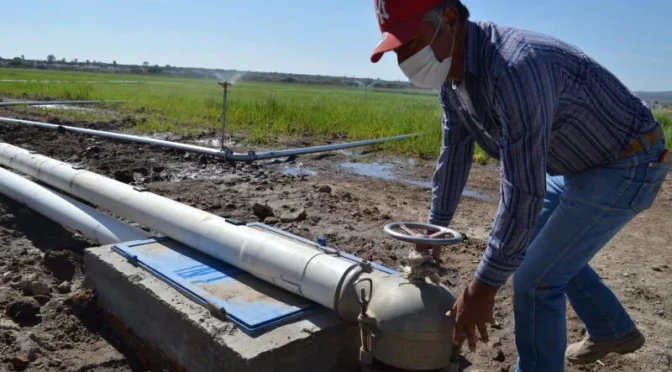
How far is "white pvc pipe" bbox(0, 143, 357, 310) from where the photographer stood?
2346 millimetres

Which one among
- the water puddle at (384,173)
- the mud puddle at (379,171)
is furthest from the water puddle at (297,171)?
the water puddle at (384,173)

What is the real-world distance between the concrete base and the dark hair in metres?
1.25

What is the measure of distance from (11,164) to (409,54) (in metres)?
4.47

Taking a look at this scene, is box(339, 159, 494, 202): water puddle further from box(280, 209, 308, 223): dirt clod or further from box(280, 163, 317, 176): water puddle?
box(280, 209, 308, 223): dirt clod

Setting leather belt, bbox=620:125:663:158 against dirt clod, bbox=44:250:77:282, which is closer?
leather belt, bbox=620:125:663:158

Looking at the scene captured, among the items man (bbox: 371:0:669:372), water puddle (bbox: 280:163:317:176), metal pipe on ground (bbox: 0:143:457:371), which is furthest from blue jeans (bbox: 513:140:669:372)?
water puddle (bbox: 280:163:317:176)

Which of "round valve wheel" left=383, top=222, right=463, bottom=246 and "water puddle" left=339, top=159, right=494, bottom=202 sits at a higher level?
"round valve wheel" left=383, top=222, right=463, bottom=246

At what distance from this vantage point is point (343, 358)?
2432 millimetres

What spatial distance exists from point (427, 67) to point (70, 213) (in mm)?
3028

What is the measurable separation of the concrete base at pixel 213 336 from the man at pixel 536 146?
1.89 ft

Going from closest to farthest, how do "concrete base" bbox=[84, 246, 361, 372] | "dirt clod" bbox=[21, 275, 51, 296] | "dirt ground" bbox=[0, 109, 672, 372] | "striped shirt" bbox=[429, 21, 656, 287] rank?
"striped shirt" bbox=[429, 21, 656, 287] → "concrete base" bbox=[84, 246, 361, 372] → "dirt ground" bbox=[0, 109, 672, 372] → "dirt clod" bbox=[21, 275, 51, 296]

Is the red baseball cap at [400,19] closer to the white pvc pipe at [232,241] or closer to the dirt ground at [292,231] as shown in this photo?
the white pvc pipe at [232,241]

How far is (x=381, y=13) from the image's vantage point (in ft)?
5.85

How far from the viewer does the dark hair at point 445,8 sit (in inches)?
68.5
